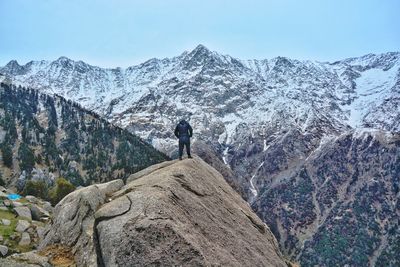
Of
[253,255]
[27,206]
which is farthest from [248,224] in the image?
[27,206]

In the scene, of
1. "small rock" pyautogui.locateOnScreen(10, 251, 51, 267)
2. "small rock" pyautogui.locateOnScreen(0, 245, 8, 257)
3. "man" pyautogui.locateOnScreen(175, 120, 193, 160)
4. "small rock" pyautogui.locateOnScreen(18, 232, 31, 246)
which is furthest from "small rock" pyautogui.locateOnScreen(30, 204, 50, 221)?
"man" pyautogui.locateOnScreen(175, 120, 193, 160)

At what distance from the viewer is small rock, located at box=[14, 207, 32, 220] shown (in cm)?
4591

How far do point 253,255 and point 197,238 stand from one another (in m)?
5.87

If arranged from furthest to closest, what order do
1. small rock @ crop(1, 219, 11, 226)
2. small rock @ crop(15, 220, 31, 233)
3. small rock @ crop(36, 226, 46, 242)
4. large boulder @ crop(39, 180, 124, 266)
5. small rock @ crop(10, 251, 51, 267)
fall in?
1. small rock @ crop(1, 219, 11, 226)
2. small rock @ crop(15, 220, 31, 233)
3. small rock @ crop(36, 226, 46, 242)
4. large boulder @ crop(39, 180, 124, 266)
5. small rock @ crop(10, 251, 51, 267)

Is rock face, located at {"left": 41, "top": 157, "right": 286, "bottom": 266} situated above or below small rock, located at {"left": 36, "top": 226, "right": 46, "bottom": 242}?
above

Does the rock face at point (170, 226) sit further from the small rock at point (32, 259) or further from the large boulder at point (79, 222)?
the small rock at point (32, 259)

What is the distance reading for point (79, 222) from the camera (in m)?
30.6

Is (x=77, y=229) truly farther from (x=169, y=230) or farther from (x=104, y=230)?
(x=169, y=230)

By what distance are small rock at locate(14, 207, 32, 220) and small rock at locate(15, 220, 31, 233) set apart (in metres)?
4.85

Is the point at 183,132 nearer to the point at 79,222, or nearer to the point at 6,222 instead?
the point at 79,222

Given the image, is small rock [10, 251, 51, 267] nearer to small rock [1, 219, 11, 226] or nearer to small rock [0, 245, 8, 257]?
small rock [0, 245, 8, 257]

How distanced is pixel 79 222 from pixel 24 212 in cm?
1883

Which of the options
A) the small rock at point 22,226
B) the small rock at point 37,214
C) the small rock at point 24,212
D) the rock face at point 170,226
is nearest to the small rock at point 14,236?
the small rock at point 22,226

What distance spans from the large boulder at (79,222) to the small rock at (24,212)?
492 inches
